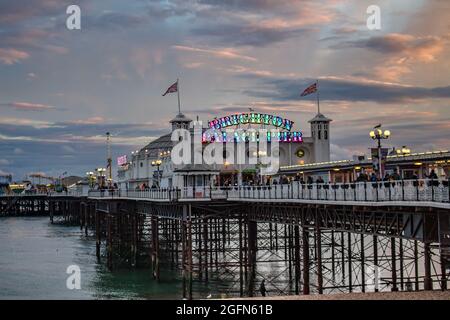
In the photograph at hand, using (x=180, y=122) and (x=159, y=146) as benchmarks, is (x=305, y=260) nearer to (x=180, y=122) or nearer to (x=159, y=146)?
(x=180, y=122)

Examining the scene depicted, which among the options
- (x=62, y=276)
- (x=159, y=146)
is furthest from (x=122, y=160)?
(x=62, y=276)

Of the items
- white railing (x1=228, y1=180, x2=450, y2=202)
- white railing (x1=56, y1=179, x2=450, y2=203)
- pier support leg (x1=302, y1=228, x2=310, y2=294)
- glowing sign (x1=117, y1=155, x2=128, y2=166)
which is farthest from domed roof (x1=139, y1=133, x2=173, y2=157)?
pier support leg (x1=302, y1=228, x2=310, y2=294)

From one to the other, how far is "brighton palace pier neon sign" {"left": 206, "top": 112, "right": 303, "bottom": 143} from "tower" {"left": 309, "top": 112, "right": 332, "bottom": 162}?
2.09 metres

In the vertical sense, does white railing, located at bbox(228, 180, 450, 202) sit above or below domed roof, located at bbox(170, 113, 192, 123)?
below

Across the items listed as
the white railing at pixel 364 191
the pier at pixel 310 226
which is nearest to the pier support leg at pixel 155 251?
the pier at pixel 310 226

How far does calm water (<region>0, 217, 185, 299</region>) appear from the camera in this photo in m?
50.7

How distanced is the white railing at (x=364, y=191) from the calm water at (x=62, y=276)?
11409 millimetres

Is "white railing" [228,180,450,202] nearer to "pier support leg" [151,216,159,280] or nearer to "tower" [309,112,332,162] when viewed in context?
"pier support leg" [151,216,159,280]

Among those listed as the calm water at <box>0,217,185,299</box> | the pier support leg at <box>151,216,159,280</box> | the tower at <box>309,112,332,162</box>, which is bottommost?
the calm water at <box>0,217,185,299</box>

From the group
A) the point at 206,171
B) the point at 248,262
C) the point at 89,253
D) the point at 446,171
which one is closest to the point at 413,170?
the point at 446,171

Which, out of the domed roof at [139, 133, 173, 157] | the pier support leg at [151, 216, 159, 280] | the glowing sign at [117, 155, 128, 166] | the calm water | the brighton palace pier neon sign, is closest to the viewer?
the calm water

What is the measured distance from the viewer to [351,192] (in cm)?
3256

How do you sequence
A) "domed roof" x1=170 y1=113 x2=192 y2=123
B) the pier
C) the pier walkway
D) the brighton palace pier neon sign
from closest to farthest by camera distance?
the pier walkway → the pier → the brighton palace pier neon sign → "domed roof" x1=170 y1=113 x2=192 y2=123
